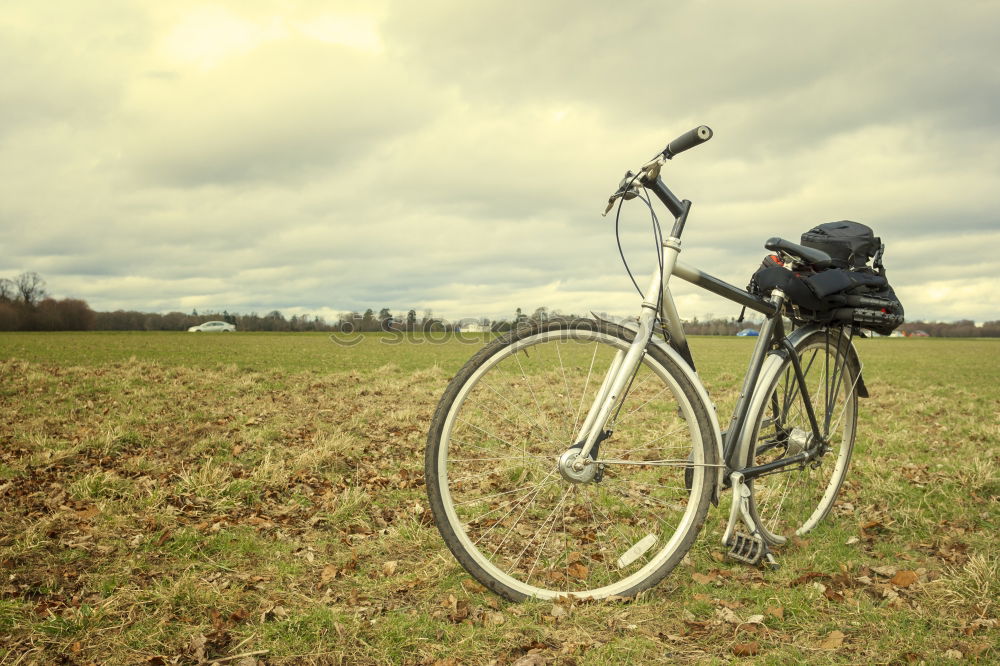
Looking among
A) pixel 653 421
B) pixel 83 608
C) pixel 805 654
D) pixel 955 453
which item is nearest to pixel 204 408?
pixel 83 608

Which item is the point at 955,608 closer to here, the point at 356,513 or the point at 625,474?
the point at 625,474

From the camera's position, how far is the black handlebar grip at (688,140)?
120 inches

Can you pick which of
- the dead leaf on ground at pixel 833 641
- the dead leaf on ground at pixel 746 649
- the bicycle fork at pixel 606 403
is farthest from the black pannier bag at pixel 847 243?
the dead leaf on ground at pixel 746 649

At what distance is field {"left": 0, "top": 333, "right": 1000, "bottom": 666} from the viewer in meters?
2.85

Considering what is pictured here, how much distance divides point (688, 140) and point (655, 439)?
189cm

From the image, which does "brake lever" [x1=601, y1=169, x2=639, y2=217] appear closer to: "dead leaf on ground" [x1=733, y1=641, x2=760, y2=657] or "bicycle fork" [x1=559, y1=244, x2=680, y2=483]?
"bicycle fork" [x1=559, y1=244, x2=680, y2=483]

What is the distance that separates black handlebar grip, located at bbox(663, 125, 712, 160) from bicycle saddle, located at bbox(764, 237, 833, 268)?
3.66 ft

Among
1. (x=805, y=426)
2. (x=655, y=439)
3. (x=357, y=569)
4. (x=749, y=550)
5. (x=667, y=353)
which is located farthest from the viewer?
(x=805, y=426)

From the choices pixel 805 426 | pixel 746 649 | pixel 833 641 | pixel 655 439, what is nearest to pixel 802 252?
pixel 805 426

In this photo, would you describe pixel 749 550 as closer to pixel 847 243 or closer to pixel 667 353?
pixel 667 353

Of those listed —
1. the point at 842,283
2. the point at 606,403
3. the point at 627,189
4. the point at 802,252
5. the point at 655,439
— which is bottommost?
the point at 655,439

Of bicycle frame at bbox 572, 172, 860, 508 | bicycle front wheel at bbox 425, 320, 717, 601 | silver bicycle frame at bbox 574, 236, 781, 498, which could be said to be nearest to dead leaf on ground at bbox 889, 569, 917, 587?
bicycle frame at bbox 572, 172, 860, 508

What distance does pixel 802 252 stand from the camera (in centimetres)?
381

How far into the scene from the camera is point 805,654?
9.13 feet
